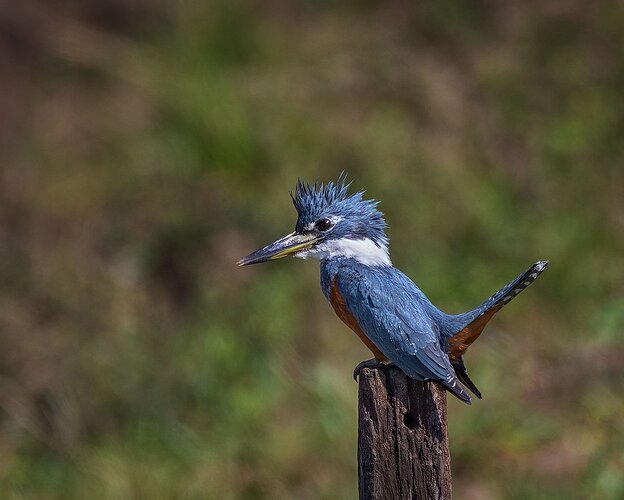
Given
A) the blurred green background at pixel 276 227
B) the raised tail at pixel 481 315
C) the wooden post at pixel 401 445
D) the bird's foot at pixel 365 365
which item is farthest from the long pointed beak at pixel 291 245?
the blurred green background at pixel 276 227

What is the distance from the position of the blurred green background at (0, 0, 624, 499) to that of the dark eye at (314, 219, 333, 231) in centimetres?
252

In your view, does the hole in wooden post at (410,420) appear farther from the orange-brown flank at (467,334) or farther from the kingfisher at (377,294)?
the orange-brown flank at (467,334)

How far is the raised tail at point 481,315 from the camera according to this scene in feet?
11.9

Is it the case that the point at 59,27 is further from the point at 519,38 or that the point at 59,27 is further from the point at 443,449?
the point at 443,449

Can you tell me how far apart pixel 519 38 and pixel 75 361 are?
5181mm

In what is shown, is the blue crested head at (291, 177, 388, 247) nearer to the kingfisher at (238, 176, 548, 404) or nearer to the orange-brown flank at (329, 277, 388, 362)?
the kingfisher at (238, 176, 548, 404)

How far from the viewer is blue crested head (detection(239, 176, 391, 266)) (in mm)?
4133

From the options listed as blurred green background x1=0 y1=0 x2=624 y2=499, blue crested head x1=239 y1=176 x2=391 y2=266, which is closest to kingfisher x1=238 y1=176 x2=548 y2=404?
blue crested head x1=239 y1=176 x2=391 y2=266

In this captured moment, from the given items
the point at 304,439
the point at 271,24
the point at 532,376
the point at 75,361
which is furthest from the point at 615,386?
the point at 271,24

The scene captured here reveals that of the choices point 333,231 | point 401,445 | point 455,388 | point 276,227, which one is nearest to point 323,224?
point 333,231

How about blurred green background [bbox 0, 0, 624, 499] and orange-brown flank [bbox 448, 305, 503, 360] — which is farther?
blurred green background [bbox 0, 0, 624, 499]

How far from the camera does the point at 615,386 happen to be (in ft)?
21.8

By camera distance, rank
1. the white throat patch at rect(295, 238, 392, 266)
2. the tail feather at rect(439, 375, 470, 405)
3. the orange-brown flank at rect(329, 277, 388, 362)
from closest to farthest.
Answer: the tail feather at rect(439, 375, 470, 405) < the orange-brown flank at rect(329, 277, 388, 362) < the white throat patch at rect(295, 238, 392, 266)

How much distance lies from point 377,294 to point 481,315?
378 mm
